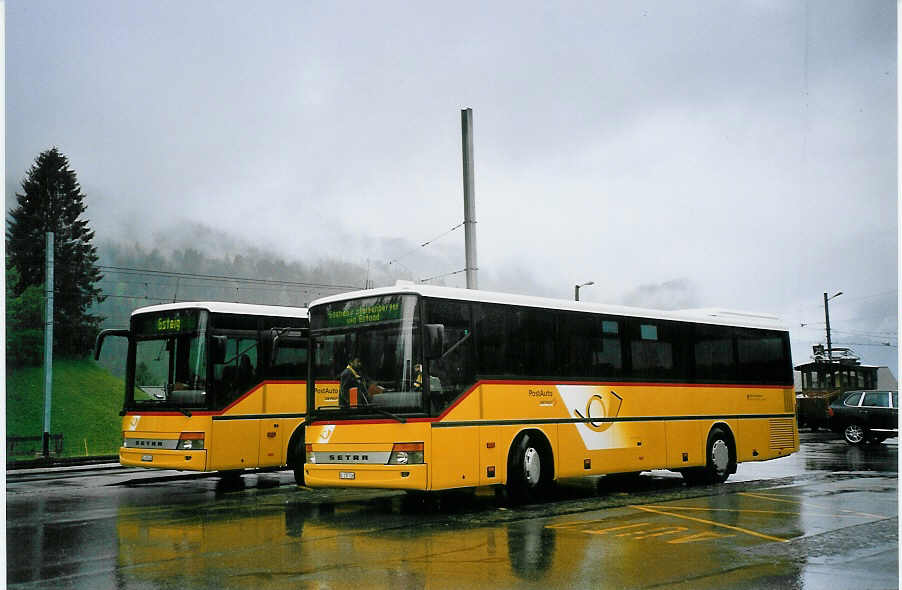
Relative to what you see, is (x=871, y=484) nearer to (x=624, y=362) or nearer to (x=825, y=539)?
(x=624, y=362)

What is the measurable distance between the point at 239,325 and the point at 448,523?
613 centimetres

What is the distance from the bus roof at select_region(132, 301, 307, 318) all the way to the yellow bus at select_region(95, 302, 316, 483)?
0.06 feet

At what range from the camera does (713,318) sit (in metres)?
17.6

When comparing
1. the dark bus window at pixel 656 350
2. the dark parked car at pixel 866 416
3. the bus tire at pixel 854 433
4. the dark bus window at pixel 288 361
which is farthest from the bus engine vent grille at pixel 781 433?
the bus tire at pixel 854 433

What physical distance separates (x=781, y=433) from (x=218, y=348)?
11.0m

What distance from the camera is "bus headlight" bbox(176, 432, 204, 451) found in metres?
15.3

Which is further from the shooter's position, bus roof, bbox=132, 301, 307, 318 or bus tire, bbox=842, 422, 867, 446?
bus tire, bbox=842, 422, 867, 446

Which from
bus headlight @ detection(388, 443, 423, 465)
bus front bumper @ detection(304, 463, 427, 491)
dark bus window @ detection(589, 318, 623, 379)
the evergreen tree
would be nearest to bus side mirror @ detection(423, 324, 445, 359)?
bus headlight @ detection(388, 443, 423, 465)

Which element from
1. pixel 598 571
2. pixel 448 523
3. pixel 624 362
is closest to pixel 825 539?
pixel 598 571

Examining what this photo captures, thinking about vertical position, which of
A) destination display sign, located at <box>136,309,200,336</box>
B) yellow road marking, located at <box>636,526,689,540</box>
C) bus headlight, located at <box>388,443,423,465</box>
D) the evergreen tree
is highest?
the evergreen tree

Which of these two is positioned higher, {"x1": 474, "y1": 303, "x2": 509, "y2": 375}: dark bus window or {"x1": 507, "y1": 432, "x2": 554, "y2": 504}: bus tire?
{"x1": 474, "y1": 303, "x2": 509, "y2": 375}: dark bus window

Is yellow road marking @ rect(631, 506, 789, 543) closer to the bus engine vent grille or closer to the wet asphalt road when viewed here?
the wet asphalt road

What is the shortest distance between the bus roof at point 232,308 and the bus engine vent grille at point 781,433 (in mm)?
9372

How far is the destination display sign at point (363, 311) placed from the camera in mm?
12570
